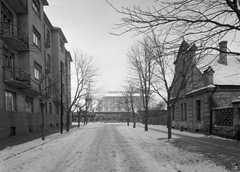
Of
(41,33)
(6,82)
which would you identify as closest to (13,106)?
(6,82)

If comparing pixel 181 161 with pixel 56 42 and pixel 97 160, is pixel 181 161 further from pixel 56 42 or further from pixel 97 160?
pixel 56 42

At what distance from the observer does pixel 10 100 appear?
19641 millimetres

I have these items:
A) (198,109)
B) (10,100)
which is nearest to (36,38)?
(10,100)

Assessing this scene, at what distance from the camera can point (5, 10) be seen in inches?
755

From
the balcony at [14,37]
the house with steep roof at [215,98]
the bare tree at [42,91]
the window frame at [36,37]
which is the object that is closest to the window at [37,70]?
the bare tree at [42,91]

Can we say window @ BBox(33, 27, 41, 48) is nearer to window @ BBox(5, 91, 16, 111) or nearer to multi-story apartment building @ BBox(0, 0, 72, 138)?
multi-story apartment building @ BBox(0, 0, 72, 138)

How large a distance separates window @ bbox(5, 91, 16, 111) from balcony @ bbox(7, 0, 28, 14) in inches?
292

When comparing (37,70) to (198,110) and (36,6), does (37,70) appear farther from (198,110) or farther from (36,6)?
(198,110)

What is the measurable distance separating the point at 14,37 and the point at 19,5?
3.12 m

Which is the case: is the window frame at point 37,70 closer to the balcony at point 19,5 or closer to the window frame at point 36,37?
the window frame at point 36,37

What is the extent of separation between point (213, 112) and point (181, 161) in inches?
483

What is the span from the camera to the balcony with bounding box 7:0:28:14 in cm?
1974

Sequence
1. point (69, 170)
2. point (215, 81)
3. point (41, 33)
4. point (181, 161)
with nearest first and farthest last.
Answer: point (69, 170)
point (181, 161)
point (215, 81)
point (41, 33)

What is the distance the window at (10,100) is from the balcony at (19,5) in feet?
24.3
